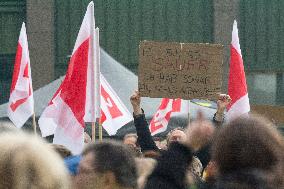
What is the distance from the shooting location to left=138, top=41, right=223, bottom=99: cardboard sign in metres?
7.67

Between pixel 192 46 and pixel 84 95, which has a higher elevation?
pixel 192 46

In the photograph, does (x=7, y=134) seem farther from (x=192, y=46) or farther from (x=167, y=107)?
(x=167, y=107)

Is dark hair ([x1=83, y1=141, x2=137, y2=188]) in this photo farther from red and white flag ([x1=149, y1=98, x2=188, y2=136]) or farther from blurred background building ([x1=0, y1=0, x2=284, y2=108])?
blurred background building ([x1=0, y1=0, x2=284, y2=108])

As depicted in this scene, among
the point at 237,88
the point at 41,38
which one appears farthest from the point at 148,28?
the point at 237,88

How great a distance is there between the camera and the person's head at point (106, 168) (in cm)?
339

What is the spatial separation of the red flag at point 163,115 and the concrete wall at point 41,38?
8002 mm

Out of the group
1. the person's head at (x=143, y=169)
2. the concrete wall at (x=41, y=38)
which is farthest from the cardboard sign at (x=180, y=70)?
the concrete wall at (x=41, y=38)

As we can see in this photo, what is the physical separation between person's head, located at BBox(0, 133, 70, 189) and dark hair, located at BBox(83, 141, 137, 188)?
23.4 inches

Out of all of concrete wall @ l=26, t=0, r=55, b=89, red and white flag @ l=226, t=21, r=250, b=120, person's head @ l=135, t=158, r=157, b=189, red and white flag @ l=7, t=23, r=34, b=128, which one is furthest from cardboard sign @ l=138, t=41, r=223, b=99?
concrete wall @ l=26, t=0, r=55, b=89

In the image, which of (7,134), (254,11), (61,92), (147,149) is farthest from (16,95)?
(254,11)

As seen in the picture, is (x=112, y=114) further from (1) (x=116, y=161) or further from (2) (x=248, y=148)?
(2) (x=248, y=148)

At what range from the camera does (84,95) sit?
858cm

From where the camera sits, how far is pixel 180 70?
25.6 feet

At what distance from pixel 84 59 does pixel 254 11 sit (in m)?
11.6
